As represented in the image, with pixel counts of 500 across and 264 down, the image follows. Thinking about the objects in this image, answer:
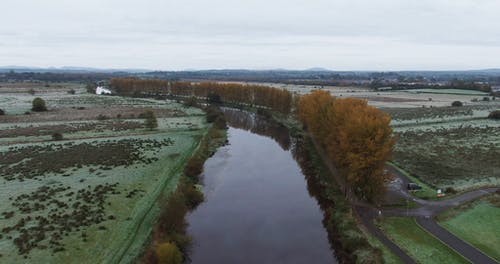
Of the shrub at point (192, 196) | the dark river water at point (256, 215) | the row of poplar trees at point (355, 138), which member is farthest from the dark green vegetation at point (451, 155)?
the shrub at point (192, 196)

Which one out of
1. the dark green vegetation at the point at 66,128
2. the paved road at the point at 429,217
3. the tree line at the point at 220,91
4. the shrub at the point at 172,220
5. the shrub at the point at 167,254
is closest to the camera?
the shrub at the point at 167,254

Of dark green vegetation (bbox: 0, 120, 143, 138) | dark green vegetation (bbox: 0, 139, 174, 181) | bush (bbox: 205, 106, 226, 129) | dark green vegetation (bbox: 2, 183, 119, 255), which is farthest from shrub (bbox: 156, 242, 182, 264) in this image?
bush (bbox: 205, 106, 226, 129)

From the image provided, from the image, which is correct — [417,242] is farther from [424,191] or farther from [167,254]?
[167,254]

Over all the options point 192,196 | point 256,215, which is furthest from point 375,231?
point 192,196

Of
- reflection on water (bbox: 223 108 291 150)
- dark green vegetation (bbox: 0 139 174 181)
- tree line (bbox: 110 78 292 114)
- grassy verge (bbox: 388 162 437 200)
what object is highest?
tree line (bbox: 110 78 292 114)

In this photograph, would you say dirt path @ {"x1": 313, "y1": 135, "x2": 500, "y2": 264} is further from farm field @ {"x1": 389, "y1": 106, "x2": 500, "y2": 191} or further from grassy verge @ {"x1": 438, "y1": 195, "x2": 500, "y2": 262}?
farm field @ {"x1": 389, "y1": 106, "x2": 500, "y2": 191}

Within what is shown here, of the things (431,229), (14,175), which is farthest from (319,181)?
(14,175)

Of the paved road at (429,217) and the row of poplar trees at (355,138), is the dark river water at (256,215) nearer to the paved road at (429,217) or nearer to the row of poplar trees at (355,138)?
the paved road at (429,217)

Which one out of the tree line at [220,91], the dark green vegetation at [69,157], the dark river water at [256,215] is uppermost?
the tree line at [220,91]
